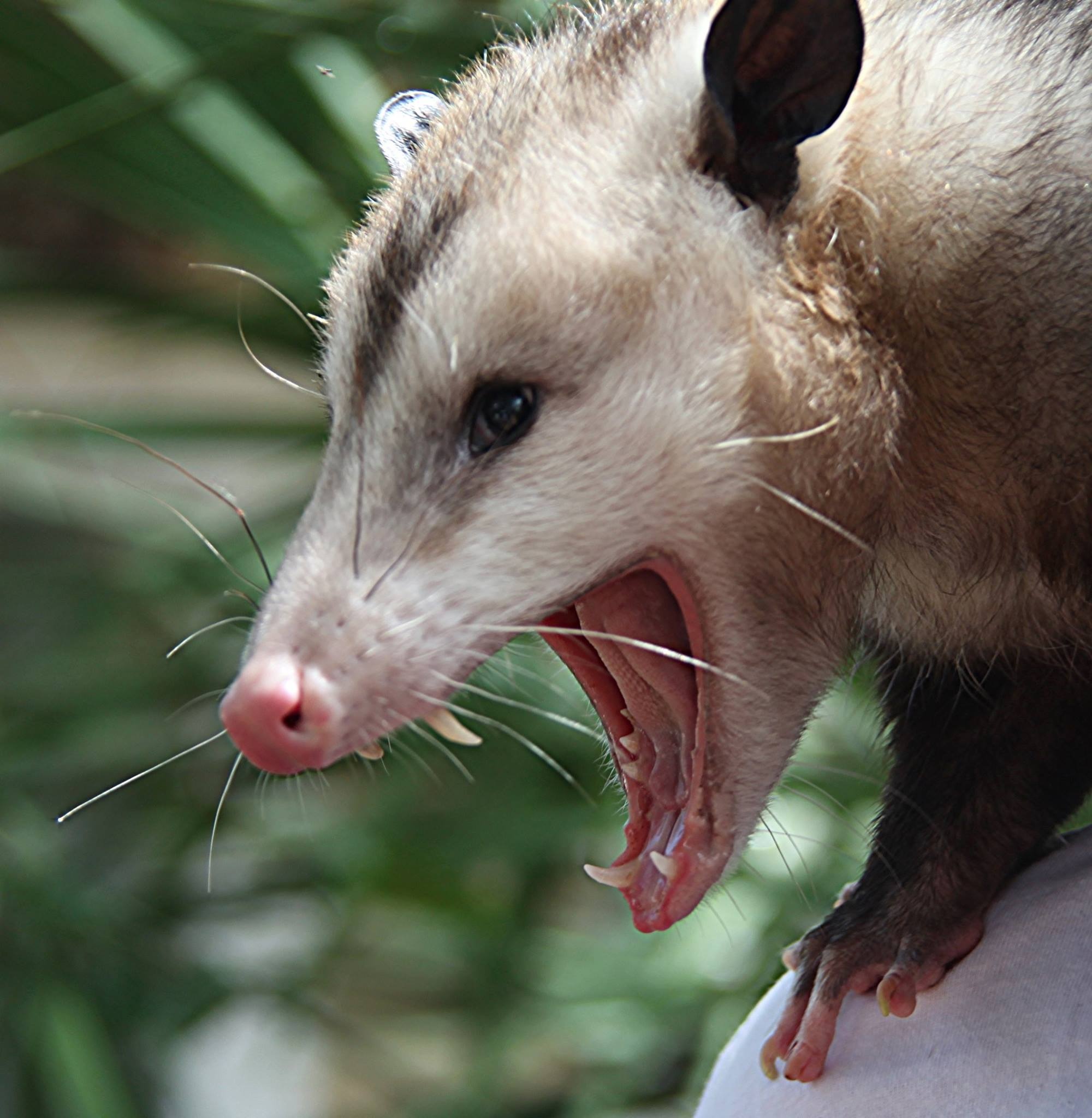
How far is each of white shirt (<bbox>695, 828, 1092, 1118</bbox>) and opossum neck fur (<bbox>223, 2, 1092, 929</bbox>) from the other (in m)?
0.19

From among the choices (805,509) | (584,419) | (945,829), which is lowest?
(945,829)

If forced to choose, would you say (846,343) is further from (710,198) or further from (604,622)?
(604,622)

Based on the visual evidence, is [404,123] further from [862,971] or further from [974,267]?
[862,971]

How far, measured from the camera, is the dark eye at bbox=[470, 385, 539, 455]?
0.95 meters

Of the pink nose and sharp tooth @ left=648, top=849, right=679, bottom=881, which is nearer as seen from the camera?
the pink nose

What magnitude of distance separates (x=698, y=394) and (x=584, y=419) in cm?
8

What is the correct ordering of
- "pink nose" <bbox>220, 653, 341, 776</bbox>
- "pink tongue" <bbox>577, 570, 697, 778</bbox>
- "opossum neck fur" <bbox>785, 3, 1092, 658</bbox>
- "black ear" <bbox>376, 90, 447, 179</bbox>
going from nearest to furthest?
"pink nose" <bbox>220, 653, 341, 776</bbox>
"opossum neck fur" <bbox>785, 3, 1092, 658</bbox>
"pink tongue" <bbox>577, 570, 697, 778</bbox>
"black ear" <bbox>376, 90, 447, 179</bbox>

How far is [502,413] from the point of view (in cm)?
95

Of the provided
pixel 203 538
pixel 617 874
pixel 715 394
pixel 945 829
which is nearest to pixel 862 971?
pixel 945 829

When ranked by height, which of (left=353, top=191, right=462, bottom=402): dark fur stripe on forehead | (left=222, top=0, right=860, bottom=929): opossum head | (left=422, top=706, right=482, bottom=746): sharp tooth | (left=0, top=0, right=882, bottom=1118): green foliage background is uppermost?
(left=353, top=191, right=462, bottom=402): dark fur stripe on forehead

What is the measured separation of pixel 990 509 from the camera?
3.38ft

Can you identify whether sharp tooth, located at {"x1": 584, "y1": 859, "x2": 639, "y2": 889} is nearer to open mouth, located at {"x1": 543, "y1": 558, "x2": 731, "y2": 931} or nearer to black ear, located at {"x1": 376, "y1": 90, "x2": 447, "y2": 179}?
open mouth, located at {"x1": 543, "y1": 558, "x2": 731, "y2": 931}

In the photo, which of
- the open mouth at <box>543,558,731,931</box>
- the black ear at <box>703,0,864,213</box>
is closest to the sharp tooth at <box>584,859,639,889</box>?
the open mouth at <box>543,558,731,931</box>

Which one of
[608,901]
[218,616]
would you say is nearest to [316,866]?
[218,616]
